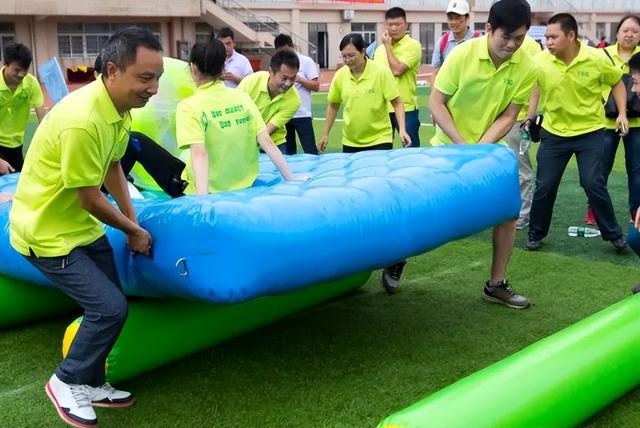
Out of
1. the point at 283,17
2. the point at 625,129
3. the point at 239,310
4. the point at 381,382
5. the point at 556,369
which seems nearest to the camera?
the point at 556,369

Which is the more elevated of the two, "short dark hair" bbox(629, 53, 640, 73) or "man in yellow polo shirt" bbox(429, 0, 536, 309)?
"short dark hair" bbox(629, 53, 640, 73)

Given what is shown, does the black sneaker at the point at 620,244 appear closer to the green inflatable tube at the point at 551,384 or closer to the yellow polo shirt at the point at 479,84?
the yellow polo shirt at the point at 479,84

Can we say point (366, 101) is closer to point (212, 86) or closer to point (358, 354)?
point (212, 86)

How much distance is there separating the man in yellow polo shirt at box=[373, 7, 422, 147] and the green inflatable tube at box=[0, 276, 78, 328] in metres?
3.73

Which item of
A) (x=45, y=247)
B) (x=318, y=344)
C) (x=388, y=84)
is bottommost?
(x=318, y=344)

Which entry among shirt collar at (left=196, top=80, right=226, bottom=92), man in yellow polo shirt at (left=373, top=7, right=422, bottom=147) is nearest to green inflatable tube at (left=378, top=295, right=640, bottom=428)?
shirt collar at (left=196, top=80, right=226, bottom=92)

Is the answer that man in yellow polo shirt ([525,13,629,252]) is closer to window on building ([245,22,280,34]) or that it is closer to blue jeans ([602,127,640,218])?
blue jeans ([602,127,640,218])

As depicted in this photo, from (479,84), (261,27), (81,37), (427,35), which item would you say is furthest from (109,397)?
(427,35)

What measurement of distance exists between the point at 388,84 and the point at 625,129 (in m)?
1.72

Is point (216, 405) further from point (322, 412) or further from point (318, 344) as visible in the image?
point (318, 344)

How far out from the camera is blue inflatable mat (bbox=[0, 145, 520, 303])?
2.82m

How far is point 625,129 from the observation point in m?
5.50

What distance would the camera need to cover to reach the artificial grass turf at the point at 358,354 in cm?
316

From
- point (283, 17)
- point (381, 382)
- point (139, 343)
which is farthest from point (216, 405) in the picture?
point (283, 17)
